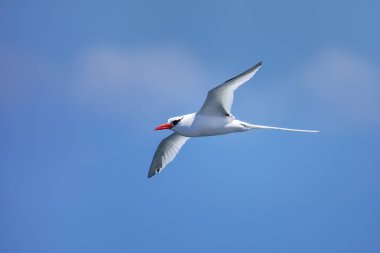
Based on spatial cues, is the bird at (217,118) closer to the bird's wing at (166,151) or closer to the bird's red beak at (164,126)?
the bird's red beak at (164,126)

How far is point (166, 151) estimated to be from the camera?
81.0 ft

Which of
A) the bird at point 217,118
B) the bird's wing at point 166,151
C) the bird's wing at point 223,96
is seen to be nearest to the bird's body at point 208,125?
the bird at point 217,118

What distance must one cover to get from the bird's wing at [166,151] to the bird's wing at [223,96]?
3.62 meters

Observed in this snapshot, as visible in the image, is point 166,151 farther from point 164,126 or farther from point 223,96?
point 223,96

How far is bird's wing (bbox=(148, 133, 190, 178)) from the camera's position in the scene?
2454cm

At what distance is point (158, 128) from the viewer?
22.5m

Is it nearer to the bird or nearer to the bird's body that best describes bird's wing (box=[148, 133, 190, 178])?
the bird

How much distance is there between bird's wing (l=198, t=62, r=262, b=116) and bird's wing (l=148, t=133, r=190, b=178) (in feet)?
11.9

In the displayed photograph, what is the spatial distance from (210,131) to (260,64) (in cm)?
319

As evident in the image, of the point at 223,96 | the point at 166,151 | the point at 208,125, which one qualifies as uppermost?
the point at 223,96

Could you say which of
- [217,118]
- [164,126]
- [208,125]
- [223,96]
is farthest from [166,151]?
[223,96]

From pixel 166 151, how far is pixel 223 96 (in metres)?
5.14

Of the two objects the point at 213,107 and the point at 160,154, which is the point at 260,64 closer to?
the point at 213,107

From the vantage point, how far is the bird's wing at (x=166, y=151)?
24542 mm
